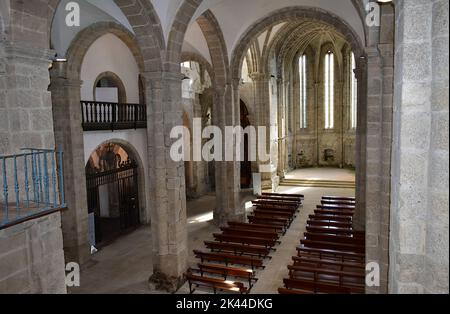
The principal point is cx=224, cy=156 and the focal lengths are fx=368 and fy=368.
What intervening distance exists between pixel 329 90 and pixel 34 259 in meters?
22.7

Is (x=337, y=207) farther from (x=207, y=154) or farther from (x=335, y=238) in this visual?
(x=207, y=154)

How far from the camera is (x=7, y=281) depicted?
440 centimetres

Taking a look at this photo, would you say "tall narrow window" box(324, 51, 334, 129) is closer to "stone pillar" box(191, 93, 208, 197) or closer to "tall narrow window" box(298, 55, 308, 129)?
"tall narrow window" box(298, 55, 308, 129)

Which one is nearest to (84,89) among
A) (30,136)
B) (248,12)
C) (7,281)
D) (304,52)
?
(248,12)

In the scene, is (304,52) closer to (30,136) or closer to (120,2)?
(120,2)

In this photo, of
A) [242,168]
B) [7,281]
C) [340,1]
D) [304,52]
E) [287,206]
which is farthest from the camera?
[304,52]

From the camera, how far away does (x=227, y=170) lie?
13602mm

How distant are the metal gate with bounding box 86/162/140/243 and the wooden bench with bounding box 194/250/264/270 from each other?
15.7 ft

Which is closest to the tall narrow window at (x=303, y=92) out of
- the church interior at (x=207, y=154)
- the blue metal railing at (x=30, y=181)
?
the church interior at (x=207, y=154)

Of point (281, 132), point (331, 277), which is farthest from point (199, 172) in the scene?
point (331, 277)

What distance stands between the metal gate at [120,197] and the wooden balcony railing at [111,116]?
5.50 ft

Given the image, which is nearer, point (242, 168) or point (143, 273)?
point (143, 273)

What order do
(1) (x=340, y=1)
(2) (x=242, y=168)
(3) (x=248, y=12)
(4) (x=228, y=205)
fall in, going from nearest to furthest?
1. (1) (x=340, y=1)
2. (3) (x=248, y=12)
3. (4) (x=228, y=205)
4. (2) (x=242, y=168)

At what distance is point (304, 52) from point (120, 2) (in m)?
18.5
